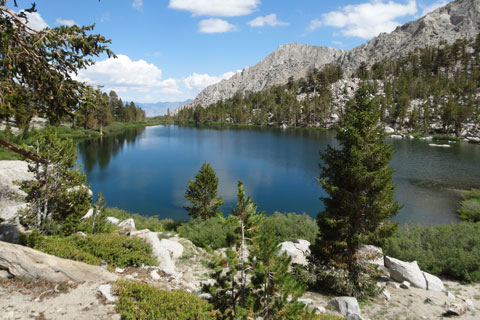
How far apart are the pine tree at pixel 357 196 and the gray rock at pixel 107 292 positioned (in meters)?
10.3

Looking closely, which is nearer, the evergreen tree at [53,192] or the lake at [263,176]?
the evergreen tree at [53,192]

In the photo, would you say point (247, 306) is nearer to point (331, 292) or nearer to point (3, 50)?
point (3, 50)

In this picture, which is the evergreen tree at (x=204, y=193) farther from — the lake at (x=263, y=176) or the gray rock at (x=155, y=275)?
the gray rock at (x=155, y=275)

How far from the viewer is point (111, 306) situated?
27.6 feet

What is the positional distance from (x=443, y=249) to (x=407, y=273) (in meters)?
4.79

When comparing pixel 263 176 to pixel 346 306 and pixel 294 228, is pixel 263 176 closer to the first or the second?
pixel 294 228

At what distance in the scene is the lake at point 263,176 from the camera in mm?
35250

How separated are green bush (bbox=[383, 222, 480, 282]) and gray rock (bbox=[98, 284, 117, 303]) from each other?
16981 millimetres

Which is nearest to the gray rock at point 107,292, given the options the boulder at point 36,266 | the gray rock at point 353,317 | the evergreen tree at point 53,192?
the boulder at point 36,266

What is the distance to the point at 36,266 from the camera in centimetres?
948

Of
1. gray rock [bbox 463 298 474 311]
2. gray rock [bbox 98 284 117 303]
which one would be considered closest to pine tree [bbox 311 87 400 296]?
gray rock [bbox 463 298 474 311]

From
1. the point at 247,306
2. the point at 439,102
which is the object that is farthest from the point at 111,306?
the point at 439,102

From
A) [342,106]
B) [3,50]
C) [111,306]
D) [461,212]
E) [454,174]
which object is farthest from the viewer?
[342,106]

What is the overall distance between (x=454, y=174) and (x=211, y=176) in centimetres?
4518
